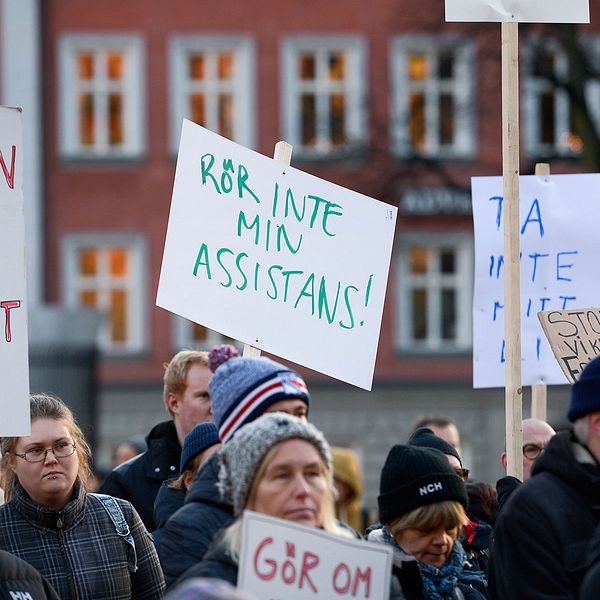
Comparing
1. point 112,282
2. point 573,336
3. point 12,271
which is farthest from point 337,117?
Answer: point 12,271

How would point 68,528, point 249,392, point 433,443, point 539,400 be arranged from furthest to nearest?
point 539,400 < point 433,443 < point 68,528 < point 249,392

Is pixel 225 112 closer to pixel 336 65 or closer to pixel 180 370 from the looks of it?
pixel 336 65

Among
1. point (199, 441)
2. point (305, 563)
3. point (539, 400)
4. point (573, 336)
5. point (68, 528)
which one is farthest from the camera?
point (539, 400)

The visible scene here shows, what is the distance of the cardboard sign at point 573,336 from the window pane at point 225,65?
65.4ft

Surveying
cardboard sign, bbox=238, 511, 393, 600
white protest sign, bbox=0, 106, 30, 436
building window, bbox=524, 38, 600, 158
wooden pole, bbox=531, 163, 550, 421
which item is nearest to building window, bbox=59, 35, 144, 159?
building window, bbox=524, 38, 600, 158

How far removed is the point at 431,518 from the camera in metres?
4.66

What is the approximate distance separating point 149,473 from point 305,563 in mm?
2410

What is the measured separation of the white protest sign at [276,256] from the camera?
5.53m

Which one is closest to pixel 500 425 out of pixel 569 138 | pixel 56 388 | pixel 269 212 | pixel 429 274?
pixel 429 274

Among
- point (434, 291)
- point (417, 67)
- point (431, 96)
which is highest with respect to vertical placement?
point (417, 67)

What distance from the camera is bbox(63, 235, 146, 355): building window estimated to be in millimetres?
25016

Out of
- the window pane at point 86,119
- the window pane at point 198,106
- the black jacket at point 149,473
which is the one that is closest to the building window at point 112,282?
the window pane at point 86,119

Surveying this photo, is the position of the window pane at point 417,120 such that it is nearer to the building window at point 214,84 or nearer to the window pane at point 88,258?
the building window at point 214,84

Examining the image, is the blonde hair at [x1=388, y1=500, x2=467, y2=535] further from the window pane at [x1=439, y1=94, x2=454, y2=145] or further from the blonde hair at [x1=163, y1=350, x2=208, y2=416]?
the window pane at [x1=439, y1=94, x2=454, y2=145]
